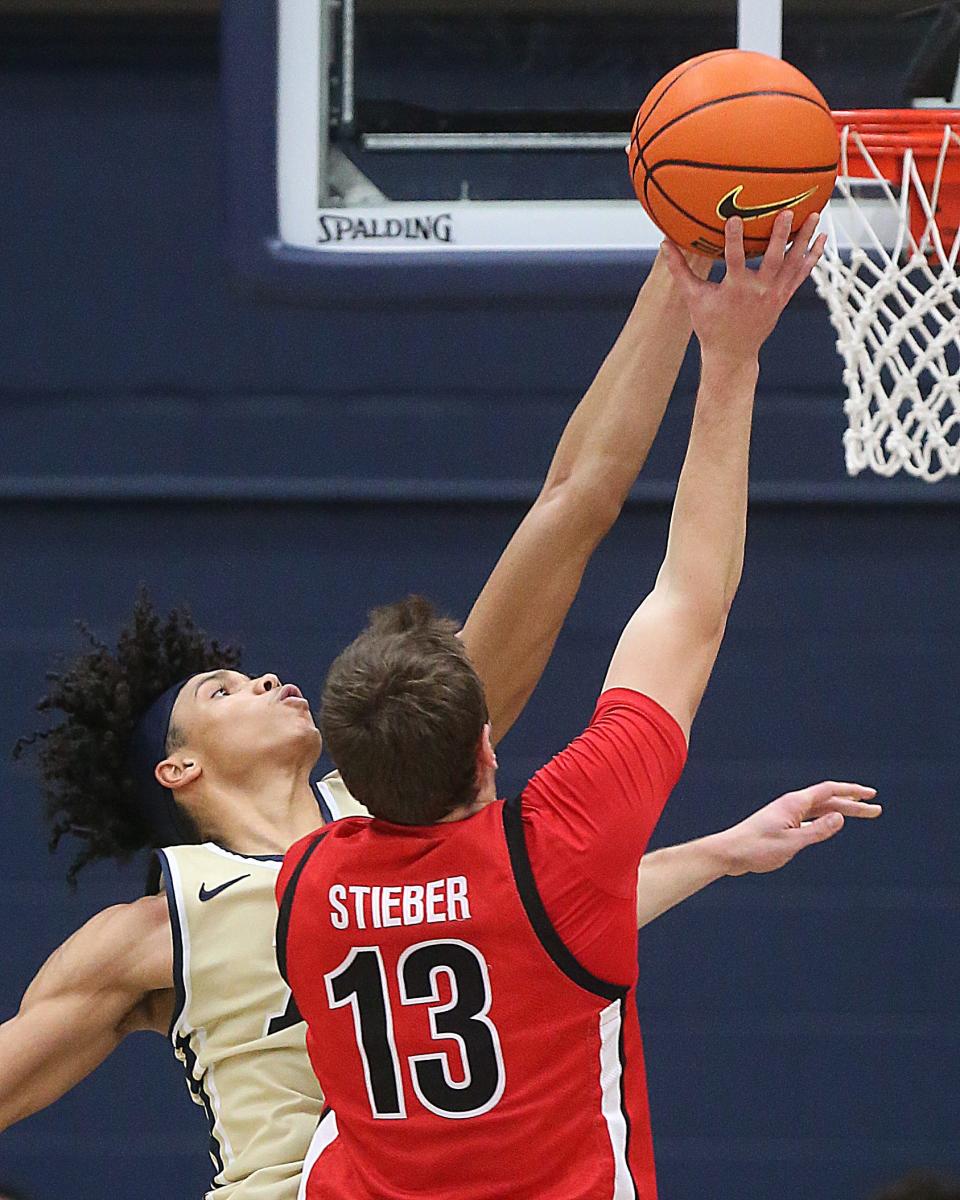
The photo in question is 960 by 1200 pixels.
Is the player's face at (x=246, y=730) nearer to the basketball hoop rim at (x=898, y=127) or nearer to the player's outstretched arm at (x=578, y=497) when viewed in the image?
the player's outstretched arm at (x=578, y=497)

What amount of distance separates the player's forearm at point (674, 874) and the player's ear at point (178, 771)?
717 mm

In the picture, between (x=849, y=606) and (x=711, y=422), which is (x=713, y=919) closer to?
(x=849, y=606)

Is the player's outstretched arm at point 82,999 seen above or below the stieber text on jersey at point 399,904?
below

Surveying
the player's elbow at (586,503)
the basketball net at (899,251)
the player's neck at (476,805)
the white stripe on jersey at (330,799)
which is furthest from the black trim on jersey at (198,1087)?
the basketball net at (899,251)

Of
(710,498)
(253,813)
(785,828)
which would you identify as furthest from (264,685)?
(710,498)

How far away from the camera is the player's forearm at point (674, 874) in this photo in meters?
2.21

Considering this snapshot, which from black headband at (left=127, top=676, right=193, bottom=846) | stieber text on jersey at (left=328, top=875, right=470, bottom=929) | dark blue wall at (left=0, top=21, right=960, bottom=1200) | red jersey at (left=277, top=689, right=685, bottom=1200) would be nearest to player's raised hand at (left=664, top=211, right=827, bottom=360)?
red jersey at (left=277, top=689, right=685, bottom=1200)

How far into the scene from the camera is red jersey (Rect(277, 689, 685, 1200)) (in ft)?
5.70

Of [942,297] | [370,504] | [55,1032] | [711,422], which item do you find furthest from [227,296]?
[711,422]

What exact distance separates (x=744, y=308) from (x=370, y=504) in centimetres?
250

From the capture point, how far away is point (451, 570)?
4207mm

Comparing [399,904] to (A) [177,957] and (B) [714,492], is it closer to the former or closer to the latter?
(B) [714,492]

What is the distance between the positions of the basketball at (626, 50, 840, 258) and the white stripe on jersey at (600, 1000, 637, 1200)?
3.07 ft

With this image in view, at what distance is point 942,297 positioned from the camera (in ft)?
9.20
